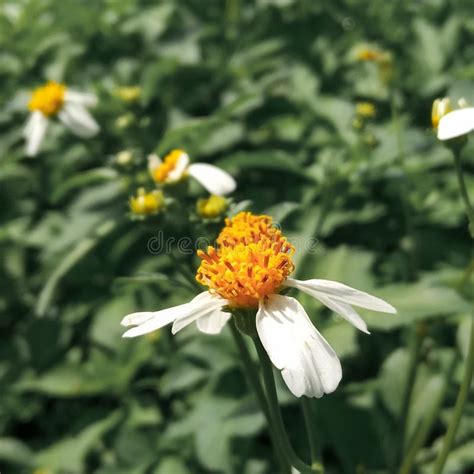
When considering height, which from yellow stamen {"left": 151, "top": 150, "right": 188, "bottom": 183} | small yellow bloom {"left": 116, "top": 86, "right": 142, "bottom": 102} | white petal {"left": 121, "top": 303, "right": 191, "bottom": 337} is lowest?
small yellow bloom {"left": 116, "top": 86, "right": 142, "bottom": 102}

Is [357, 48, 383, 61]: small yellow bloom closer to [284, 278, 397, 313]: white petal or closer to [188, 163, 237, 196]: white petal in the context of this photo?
[188, 163, 237, 196]: white petal

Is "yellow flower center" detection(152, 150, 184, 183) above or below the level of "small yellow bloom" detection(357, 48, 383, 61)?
above

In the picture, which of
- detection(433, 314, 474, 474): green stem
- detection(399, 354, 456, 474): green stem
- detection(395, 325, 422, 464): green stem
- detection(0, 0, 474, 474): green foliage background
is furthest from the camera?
detection(0, 0, 474, 474): green foliage background

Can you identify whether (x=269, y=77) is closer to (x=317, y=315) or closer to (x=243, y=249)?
(x=317, y=315)

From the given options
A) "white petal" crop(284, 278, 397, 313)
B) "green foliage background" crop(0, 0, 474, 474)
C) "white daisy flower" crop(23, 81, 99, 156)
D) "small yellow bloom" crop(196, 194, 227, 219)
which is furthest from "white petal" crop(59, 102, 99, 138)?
"white petal" crop(284, 278, 397, 313)

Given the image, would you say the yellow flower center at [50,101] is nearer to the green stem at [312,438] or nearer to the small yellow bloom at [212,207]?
the small yellow bloom at [212,207]

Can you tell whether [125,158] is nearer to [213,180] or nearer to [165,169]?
[165,169]

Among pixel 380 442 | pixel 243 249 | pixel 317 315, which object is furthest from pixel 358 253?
pixel 243 249

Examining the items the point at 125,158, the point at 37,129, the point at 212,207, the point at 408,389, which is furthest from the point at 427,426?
the point at 37,129
